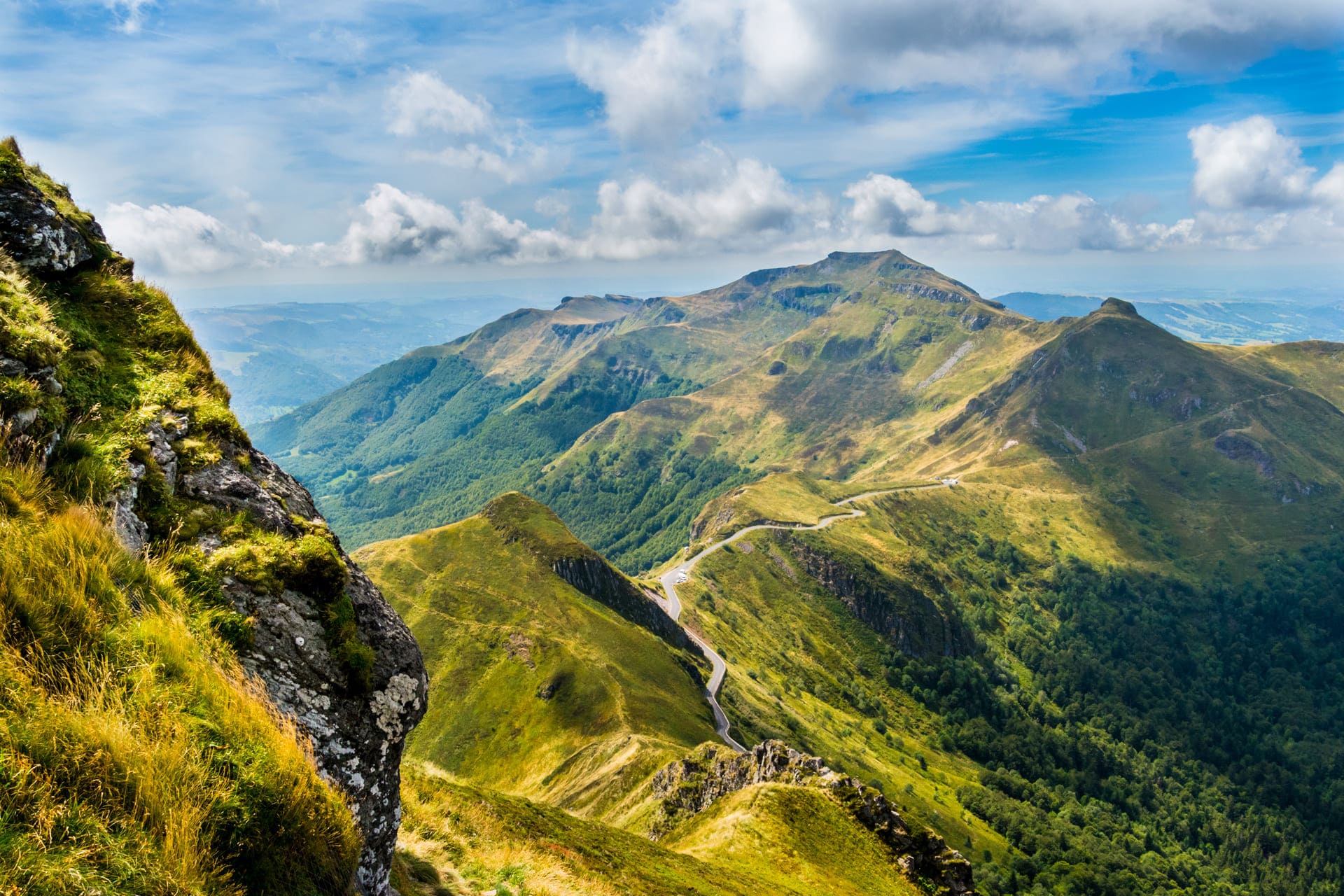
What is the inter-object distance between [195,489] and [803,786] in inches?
2436

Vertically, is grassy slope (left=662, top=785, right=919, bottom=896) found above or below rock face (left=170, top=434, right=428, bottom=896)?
below

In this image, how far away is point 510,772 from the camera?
344 feet

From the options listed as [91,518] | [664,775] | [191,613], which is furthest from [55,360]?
[664,775]

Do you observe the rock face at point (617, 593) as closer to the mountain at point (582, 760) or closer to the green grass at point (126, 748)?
the mountain at point (582, 760)

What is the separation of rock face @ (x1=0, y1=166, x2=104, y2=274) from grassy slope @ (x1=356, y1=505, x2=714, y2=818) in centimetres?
7748

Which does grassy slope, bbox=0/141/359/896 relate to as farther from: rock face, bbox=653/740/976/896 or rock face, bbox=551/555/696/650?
rock face, bbox=551/555/696/650

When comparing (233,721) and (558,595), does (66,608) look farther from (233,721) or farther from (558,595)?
(558,595)

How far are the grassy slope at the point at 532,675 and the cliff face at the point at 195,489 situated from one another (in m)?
72.6

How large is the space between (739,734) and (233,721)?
133m

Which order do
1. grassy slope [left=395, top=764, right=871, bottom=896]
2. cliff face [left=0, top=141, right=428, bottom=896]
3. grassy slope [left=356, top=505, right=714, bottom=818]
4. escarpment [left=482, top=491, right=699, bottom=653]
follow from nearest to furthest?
cliff face [left=0, top=141, right=428, bottom=896] → grassy slope [left=395, top=764, right=871, bottom=896] → grassy slope [left=356, top=505, right=714, bottom=818] → escarpment [left=482, top=491, right=699, bottom=653]

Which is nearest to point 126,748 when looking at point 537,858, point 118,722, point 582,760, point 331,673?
point 118,722

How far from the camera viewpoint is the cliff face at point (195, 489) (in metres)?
11.7

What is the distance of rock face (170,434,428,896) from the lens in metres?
12.3

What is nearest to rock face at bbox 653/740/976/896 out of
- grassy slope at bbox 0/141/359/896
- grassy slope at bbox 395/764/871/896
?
grassy slope at bbox 395/764/871/896
